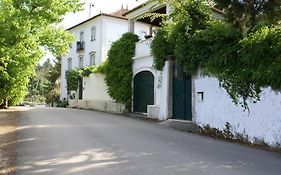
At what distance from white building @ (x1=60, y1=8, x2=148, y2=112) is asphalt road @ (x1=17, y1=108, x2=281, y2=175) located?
594 inches

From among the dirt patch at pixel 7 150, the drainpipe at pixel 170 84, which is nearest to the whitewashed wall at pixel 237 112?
the drainpipe at pixel 170 84

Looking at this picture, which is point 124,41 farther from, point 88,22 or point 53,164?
point 88,22

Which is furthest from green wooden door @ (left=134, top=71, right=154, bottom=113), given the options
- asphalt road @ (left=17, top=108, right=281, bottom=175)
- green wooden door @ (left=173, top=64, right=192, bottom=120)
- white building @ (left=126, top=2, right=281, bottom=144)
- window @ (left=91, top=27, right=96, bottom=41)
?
window @ (left=91, top=27, right=96, bottom=41)

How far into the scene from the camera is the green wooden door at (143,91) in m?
23.0

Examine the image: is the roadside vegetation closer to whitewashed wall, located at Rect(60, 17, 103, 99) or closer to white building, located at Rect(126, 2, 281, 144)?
whitewashed wall, located at Rect(60, 17, 103, 99)

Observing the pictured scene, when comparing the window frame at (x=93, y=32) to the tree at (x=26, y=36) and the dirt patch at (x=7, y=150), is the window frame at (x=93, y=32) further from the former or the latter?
the dirt patch at (x=7, y=150)

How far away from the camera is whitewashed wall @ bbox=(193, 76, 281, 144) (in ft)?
39.4

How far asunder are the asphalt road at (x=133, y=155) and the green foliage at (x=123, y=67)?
10.4 metres

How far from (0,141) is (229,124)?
764cm

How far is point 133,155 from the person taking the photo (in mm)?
9680

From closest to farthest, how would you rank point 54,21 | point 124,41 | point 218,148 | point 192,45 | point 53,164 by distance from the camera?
point 53,164 < point 218,148 < point 192,45 < point 54,21 < point 124,41

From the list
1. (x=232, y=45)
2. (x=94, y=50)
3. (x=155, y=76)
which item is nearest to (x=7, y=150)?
(x=232, y=45)

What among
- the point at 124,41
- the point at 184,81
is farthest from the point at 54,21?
the point at 184,81

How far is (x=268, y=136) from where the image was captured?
1217cm
